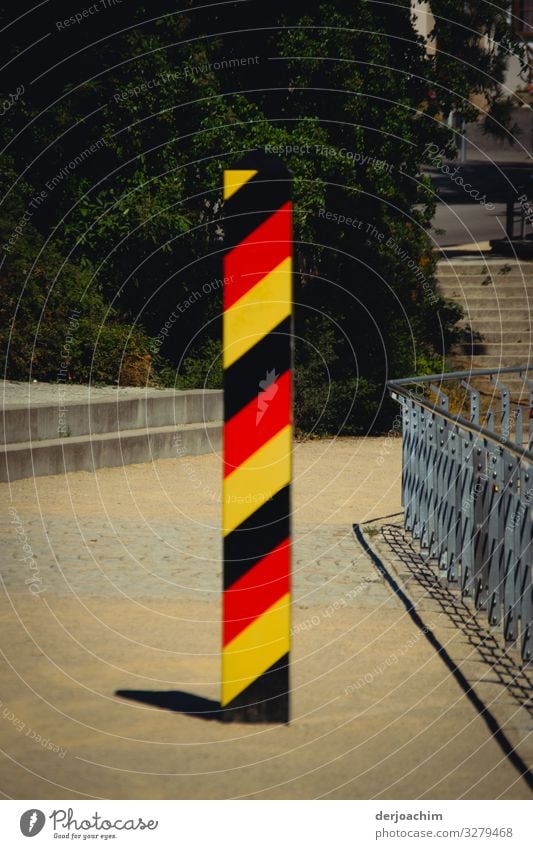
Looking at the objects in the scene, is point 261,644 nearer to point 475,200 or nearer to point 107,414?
point 107,414

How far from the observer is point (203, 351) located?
57.1ft

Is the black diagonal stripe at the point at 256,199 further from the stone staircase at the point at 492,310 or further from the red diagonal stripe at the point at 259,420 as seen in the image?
the stone staircase at the point at 492,310

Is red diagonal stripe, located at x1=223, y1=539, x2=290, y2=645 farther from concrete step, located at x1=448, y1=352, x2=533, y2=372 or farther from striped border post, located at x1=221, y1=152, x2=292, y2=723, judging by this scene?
concrete step, located at x1=448, y1=352, x2=533, y2=372

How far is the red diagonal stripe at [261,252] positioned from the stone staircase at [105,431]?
7363mm

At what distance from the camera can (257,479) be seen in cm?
507

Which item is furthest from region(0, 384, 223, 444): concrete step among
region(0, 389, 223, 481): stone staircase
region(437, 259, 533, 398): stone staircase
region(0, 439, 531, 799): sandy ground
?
region(437, 259, 533, 398): stone staircase

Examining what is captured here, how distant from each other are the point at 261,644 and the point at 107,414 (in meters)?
8.92

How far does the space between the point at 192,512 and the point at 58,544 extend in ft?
6.36

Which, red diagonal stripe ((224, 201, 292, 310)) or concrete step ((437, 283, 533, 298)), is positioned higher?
concrete step ((437, 283, 533, 298))

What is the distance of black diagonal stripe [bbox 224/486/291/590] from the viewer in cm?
509

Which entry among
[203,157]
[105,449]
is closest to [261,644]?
[105,449]

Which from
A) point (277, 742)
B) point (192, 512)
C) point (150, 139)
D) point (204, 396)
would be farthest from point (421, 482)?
point (150, 139)

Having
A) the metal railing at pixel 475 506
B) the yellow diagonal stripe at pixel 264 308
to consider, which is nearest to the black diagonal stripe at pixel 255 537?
the yellow diagonal stripe at pixel 264 308

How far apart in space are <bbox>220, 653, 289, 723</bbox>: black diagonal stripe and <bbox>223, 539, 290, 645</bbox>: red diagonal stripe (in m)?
0.24
